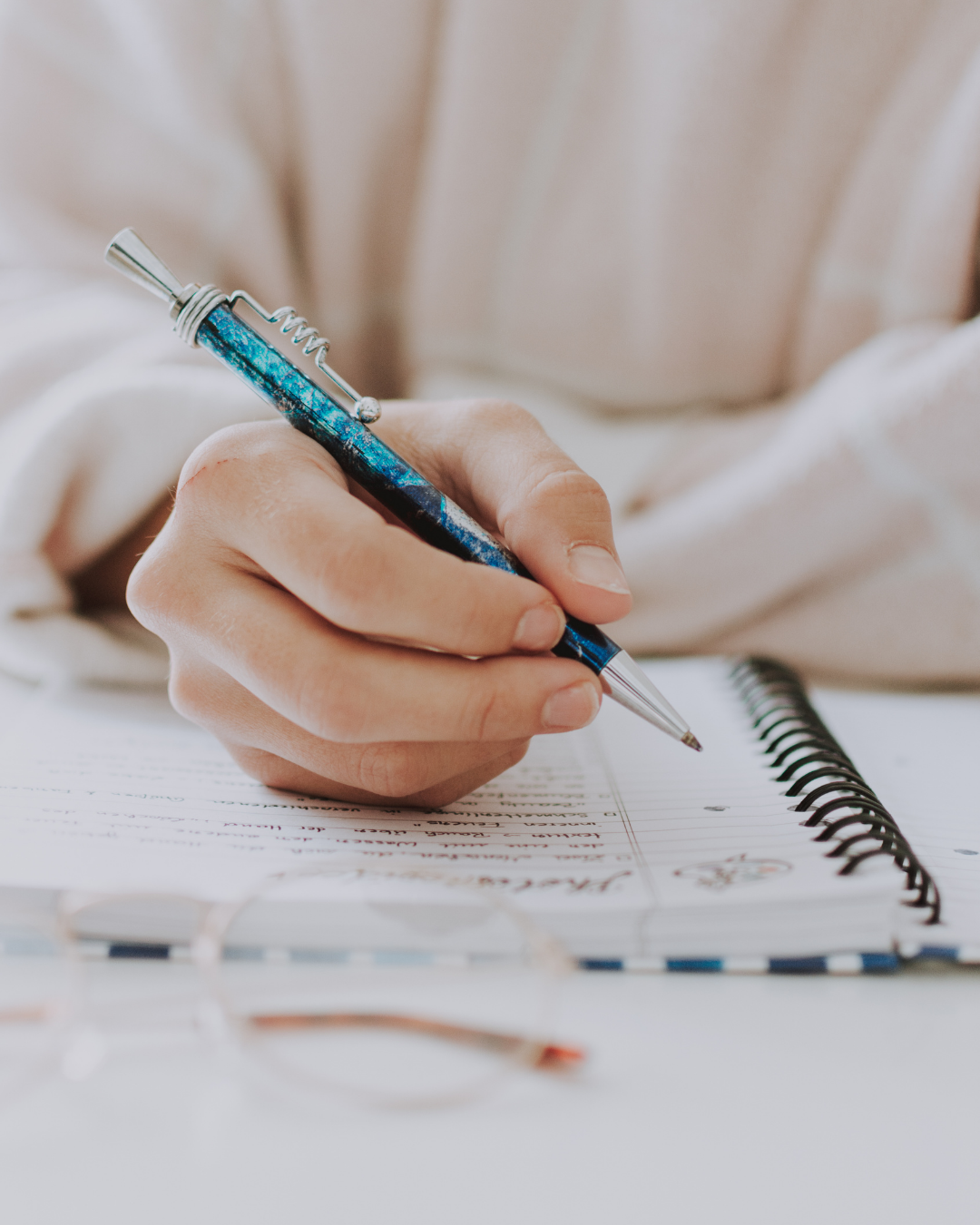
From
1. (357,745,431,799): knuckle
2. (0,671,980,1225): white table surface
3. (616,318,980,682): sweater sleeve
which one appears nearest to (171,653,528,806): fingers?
(357,745,431,799): knuckle

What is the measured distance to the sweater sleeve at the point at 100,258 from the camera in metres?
0.48

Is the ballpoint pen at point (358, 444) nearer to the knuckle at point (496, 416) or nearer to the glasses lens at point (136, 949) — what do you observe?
the knuckle at point (496, 416)

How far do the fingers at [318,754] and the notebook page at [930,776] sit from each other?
6.1 inches

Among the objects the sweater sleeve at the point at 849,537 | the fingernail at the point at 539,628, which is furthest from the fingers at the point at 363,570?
the sweater sleeve at the point at 849,537

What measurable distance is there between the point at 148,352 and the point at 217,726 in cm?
27

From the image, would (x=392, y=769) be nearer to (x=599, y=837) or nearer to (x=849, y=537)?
(x=599, y=837)

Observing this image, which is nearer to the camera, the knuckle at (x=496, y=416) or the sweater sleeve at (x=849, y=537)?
Answer: the knuckle at (x=496, y=416)

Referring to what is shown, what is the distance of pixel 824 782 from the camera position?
0.39m

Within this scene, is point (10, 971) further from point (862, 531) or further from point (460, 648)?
point (862, 531)

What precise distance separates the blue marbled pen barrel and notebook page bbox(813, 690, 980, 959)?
0.14 metres

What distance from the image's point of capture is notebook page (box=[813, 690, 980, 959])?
30cm

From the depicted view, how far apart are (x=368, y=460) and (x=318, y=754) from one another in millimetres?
110

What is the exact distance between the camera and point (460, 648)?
1.03 ft

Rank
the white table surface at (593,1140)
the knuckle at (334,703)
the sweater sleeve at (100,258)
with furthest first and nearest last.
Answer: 1. the sweater sleeve at (100,258)
2. the knuckle at (334,703)
3. the white table surface at (593,1140)
